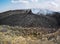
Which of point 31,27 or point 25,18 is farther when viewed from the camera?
point 25,18

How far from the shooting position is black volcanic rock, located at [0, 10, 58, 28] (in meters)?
15.1

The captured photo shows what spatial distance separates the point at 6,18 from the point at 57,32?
519 centimetres

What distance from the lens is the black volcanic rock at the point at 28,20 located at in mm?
15091

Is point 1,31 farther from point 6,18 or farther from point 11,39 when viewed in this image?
point 6,18

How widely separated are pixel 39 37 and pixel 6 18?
15.4ft

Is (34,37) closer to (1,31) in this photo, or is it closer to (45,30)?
(45,30)

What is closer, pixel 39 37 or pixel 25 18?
pixel 39 37

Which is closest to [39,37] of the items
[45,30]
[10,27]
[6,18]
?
[45,30]

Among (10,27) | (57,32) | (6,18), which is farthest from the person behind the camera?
(6,18)

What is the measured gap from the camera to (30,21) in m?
15.2

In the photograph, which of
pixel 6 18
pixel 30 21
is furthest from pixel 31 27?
pixel 6 18

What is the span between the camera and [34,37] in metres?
12.7

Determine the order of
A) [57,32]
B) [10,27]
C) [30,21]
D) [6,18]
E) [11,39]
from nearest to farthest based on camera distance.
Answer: [11,39], [57,32], [10,27], [30,21], [6,18]

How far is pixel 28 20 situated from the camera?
1523cm
